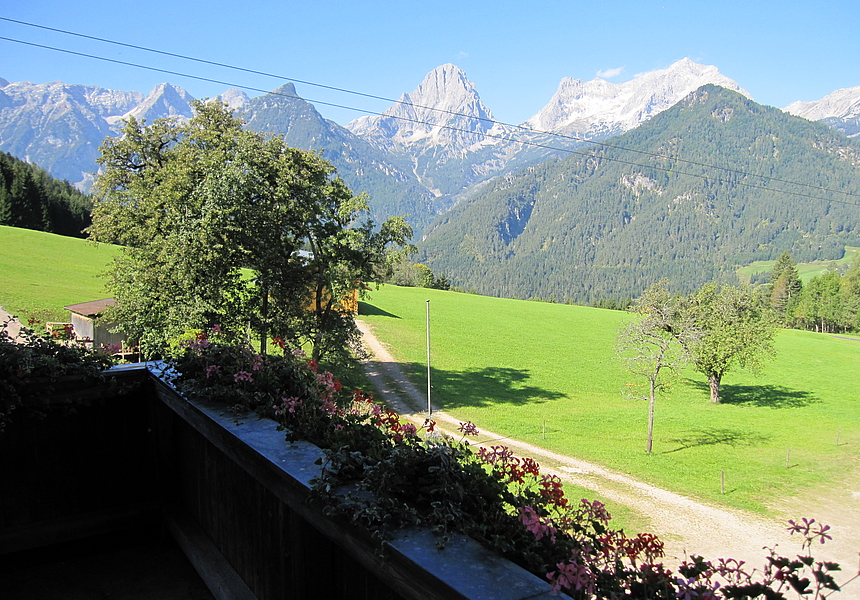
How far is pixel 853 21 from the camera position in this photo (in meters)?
53.1

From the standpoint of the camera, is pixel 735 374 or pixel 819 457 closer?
pixel 819 457

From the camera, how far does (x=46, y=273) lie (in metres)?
39.5

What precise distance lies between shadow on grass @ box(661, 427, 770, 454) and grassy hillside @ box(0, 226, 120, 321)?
2350 centimetres

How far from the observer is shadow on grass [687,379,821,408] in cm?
3094

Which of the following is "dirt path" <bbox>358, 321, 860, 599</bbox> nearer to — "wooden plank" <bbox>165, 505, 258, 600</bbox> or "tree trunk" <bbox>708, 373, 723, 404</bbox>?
"wooden plank" <bbox>165, 505, 258, 600</bbox>

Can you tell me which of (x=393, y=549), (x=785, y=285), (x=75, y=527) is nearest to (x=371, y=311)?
(x=75, y=527)

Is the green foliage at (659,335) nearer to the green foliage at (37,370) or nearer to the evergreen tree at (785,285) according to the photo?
the green foliage at (37,370)

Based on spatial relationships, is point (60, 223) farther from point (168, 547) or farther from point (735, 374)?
point (168, 547)

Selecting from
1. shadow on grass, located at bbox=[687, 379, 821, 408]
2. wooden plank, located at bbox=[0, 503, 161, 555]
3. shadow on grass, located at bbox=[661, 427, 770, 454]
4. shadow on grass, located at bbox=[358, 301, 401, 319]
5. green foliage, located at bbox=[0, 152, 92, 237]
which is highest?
green foliage, located at bbox=[0, 152, 92, 237]

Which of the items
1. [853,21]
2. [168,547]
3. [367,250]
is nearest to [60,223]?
[367,250]

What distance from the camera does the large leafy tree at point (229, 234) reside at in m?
14.9

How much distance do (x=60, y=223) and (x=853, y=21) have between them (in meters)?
88.8

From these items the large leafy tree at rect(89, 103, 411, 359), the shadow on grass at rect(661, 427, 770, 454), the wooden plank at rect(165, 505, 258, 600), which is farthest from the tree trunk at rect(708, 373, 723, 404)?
the wooden plank at rect(165, 505, 258, 600)

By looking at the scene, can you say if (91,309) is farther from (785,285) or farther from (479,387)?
(785,285)
